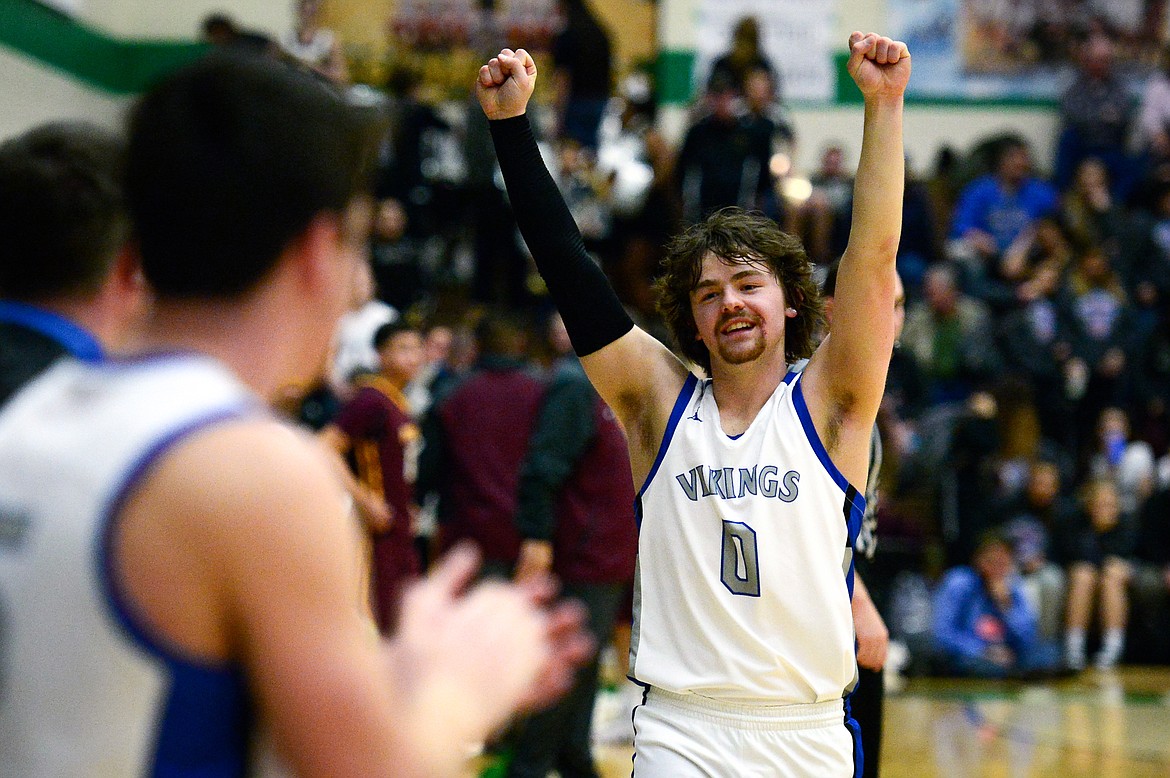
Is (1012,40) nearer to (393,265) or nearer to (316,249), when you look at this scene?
(393,265)

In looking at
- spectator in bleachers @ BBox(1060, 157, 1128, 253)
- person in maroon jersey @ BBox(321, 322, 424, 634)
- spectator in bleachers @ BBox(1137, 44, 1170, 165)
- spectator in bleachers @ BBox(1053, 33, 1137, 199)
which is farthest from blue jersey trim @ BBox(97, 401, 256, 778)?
spectator in bleachers @ BBox(1053, 33, 1137, 199)

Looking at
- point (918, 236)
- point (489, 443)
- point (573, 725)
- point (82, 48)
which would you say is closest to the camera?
point (573, 725)

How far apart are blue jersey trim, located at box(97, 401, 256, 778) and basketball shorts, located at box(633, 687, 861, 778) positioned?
1918 mm

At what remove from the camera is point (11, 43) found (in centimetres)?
1432

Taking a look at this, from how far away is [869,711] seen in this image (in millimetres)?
4133

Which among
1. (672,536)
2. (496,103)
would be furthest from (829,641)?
(496,103)

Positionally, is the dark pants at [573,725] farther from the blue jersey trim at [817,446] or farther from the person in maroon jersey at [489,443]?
the blue jersey trim at [817,446]

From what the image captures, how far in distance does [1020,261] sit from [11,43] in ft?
36.4

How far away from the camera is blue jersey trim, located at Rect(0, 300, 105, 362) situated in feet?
7.21

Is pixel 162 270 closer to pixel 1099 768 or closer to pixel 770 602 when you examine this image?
pixel 770 602

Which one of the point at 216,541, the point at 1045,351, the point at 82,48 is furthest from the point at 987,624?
the point at 82,48

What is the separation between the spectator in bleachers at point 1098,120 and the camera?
607 inches

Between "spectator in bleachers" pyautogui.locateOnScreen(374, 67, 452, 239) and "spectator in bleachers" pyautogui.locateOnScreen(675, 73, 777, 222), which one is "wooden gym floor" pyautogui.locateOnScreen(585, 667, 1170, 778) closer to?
"spectator in bleachers" pyautogui.locateOnScreen(675, 73, 777, 222)

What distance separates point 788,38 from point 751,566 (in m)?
14.2
